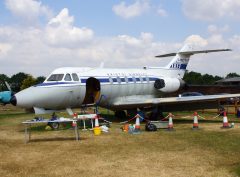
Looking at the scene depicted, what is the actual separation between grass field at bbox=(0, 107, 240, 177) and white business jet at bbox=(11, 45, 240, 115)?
282 cm

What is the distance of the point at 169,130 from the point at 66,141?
466 cm

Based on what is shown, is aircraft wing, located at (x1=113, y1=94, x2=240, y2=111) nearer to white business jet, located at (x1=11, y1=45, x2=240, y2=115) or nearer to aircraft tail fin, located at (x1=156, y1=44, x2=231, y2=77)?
white business jet, located at (x1=11, y1=45, x2=240, y2=115)

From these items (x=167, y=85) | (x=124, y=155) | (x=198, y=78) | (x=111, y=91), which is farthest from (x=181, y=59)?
(x=198, y=78)

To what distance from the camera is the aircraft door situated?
1798 centimetres

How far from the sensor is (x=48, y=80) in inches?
629

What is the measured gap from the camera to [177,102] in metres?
18.2

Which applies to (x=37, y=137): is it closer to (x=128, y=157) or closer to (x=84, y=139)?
(x=84, y=139)

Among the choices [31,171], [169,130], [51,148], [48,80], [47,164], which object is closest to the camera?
[31,171]

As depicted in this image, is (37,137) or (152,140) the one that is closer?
(152,140)

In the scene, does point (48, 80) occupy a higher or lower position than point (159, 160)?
higher

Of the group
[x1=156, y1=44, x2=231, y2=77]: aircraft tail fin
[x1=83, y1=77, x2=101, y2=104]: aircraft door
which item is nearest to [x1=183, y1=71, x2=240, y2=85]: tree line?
[x1=156, y1=44, x2=231, y2=77]: aircraft tail fin

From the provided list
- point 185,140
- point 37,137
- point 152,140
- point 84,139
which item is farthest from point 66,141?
point 185,140

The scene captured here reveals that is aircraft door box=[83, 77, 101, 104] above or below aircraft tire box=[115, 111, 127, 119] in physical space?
above

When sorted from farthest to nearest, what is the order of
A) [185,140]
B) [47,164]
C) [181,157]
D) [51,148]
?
[185,140], [51,148], [181,157], [47,164]
